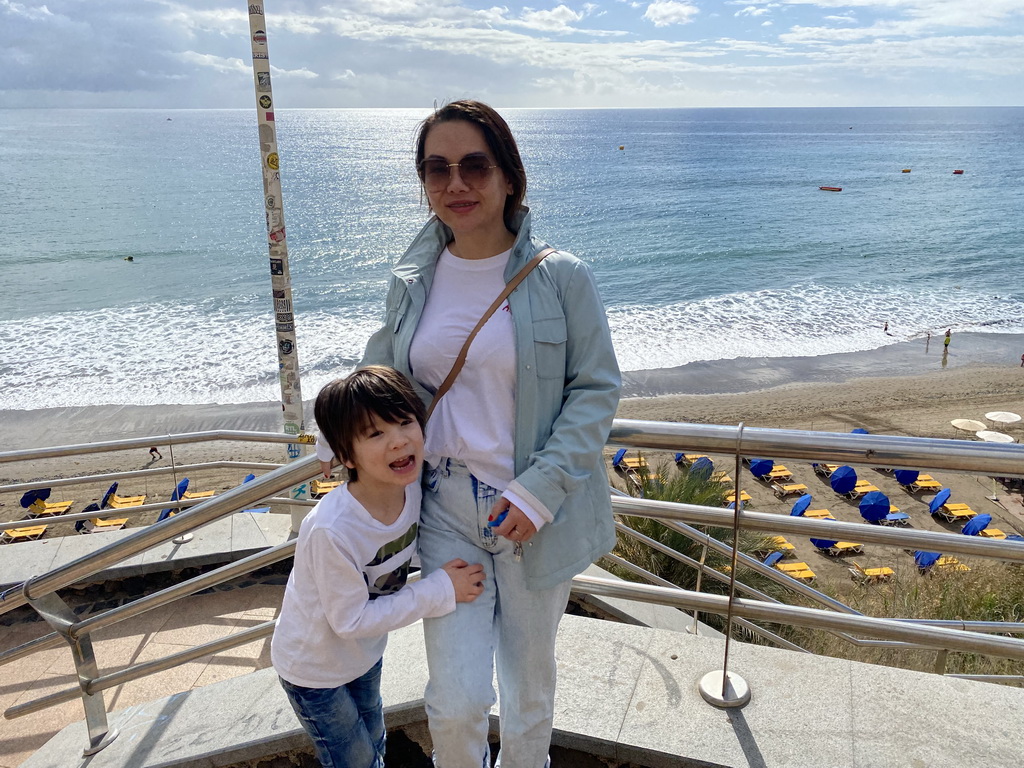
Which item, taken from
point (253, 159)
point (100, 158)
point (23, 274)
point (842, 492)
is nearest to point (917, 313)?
point (842, 492)

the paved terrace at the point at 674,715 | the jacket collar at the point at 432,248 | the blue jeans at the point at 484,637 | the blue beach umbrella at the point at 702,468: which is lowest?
the blue beach umbrella at the point at 702,468

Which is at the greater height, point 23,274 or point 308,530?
point 308,530

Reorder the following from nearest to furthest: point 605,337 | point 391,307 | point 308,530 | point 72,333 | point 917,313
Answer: point 308,530, point 605,337, point 391,307, point 72,333, point 917,313

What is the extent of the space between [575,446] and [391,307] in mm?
648

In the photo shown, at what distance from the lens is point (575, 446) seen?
→ 5.88ft

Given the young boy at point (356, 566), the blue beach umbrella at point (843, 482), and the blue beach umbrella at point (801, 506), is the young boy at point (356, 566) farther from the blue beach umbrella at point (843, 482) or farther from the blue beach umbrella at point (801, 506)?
the blue beach umbrella at point (843, 482)

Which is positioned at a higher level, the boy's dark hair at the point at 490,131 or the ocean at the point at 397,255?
the boy's dark hair at the point at 490,131

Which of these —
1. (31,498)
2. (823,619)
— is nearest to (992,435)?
(823,619)

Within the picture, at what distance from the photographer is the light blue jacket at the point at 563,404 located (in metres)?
1.80

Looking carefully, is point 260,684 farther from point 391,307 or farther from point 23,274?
point 23,274

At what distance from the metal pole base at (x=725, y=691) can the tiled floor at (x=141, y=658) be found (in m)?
2.97

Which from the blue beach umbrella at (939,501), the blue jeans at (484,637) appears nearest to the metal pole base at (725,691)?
the blue jeans at (484,637)

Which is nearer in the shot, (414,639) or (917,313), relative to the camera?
(414,639)

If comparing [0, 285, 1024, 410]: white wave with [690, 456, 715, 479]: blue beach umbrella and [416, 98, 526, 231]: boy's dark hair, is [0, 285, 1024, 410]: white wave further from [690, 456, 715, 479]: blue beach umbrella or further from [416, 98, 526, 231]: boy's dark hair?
[416, 98, 526, 231]: boy's dark hair
